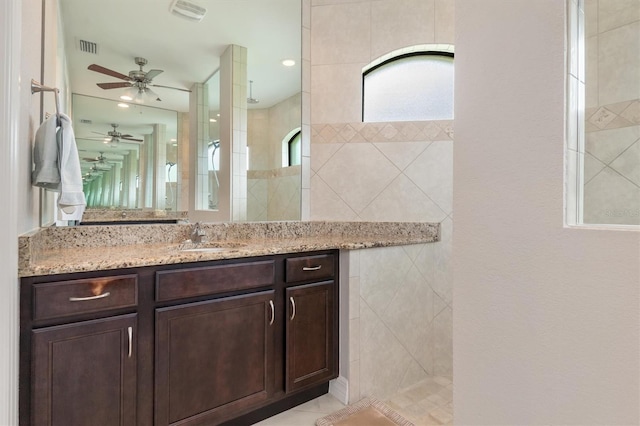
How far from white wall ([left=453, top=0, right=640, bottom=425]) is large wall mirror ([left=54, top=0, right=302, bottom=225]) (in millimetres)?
1790

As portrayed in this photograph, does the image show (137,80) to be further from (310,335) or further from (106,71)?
(310,335)

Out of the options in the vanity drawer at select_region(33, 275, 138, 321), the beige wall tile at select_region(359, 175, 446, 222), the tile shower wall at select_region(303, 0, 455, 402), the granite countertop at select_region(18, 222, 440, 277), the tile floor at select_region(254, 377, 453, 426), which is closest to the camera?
the vanity drawer at select_region(33, 275, 138, 321)

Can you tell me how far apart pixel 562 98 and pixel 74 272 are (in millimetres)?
1564

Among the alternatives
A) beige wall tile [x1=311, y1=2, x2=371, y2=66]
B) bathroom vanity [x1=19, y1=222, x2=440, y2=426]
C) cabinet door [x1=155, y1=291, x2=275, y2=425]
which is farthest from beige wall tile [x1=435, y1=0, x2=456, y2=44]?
cabinet door [x1=155, y1=291, x2=275, y2=425]

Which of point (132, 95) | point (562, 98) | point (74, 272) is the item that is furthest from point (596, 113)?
point (132, 95)

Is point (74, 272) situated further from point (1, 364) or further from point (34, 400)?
point (34, 400)

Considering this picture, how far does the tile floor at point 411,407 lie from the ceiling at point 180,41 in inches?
75.2

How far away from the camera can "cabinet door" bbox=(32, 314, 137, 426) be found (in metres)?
1.23

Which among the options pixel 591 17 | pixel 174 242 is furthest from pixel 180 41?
pixel 591 17

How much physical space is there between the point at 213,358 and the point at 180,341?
18 centimetres

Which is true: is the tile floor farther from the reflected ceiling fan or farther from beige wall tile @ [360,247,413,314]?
the reflected ceiling fan

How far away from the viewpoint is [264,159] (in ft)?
8.27

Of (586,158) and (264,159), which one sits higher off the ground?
(264,159)

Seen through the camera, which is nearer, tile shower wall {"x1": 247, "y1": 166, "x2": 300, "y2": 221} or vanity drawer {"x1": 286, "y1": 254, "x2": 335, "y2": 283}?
vanity drawer {"x1": 286, "y1": 254, "x2": 335, "y2": 283}
